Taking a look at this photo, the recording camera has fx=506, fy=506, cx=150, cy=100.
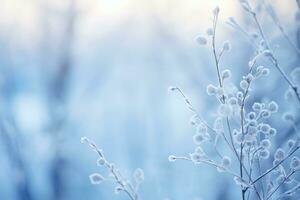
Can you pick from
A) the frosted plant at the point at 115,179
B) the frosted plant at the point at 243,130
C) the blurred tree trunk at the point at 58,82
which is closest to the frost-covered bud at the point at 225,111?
the frosted plant at the point at 243,130

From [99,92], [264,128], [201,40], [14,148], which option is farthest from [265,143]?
[99,92]

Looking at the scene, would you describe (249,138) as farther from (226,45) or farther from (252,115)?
(226,45)

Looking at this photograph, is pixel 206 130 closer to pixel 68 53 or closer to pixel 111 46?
pixel 68 53

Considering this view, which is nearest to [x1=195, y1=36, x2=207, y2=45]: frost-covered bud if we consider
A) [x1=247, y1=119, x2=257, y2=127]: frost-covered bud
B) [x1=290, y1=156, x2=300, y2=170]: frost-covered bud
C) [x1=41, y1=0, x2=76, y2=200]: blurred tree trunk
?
[x1=247, y1=119, x2=257, y2=127]: frost-covered bud

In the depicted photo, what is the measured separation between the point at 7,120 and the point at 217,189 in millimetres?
1332

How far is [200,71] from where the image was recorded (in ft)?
9.52

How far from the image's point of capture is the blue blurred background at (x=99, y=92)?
9.96 feet

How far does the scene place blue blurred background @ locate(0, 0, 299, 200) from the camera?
304 centimetres

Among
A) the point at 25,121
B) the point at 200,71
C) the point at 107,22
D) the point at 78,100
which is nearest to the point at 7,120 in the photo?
the point at 25,121

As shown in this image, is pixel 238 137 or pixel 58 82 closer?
pixel 238 137

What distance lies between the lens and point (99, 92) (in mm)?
3768

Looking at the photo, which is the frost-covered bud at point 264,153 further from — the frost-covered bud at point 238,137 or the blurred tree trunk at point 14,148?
the blurred tree trunk at point 14,148

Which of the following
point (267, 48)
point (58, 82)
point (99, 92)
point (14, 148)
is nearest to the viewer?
point (267, 48)

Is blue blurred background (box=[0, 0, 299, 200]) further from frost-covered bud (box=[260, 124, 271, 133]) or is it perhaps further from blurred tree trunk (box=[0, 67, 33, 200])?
frost-covered bud (box=[260, 124, 271, 133])
